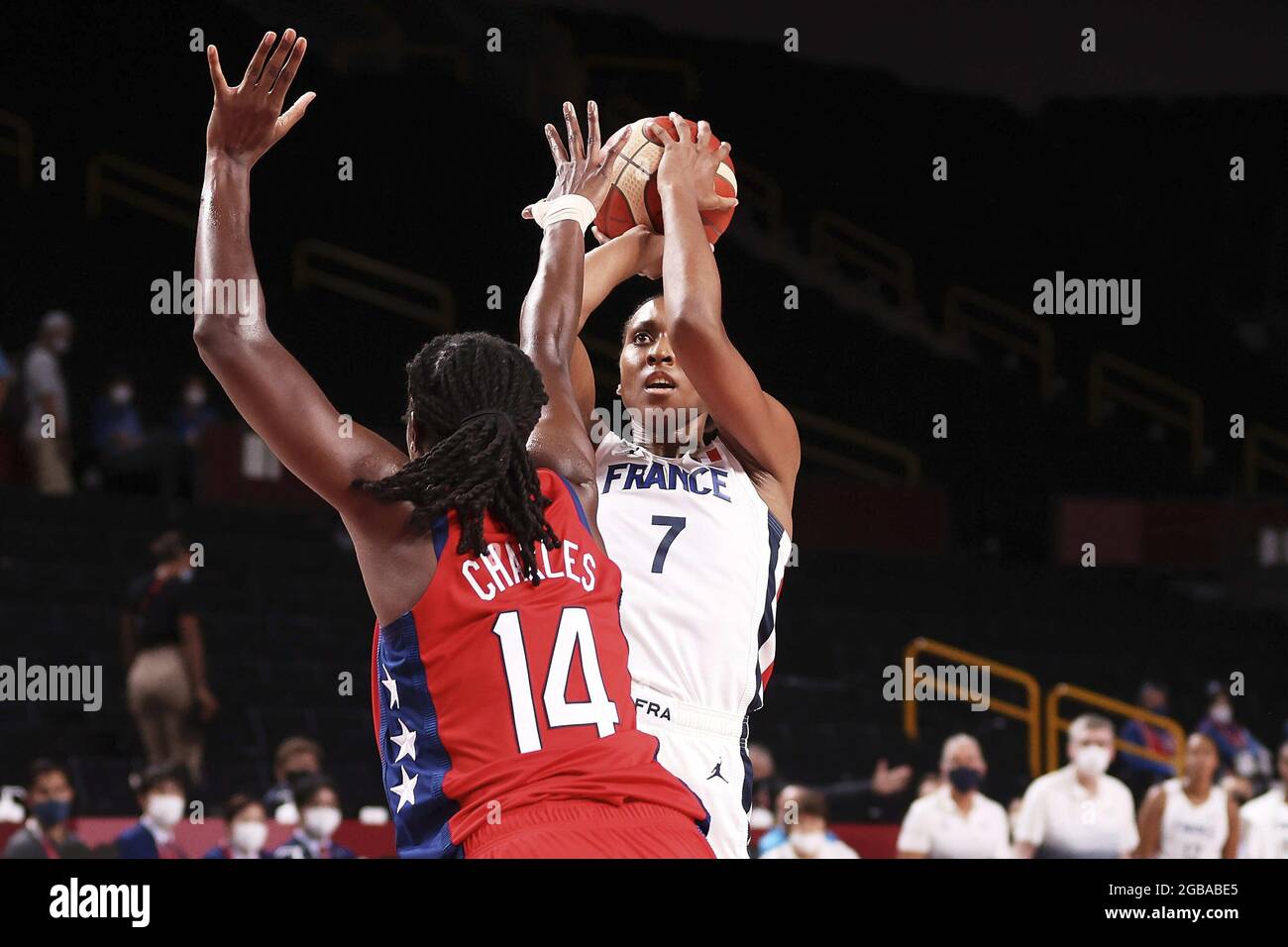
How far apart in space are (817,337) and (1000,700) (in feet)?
16.0

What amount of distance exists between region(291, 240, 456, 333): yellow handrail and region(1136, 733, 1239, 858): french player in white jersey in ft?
22.3

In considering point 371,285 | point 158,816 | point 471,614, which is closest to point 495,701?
point 471,614

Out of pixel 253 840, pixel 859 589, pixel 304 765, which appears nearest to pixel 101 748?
pixel 304 765

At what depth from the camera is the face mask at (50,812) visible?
7230mm

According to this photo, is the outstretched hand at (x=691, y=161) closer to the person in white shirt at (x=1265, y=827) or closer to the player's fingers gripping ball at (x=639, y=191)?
the player's fingers gripping ball at (x=639, y=191)

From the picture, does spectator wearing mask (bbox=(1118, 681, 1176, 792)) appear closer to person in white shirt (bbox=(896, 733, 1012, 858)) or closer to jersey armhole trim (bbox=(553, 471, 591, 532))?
person in white shirt (bbox=(896, 733, 1012, 858))

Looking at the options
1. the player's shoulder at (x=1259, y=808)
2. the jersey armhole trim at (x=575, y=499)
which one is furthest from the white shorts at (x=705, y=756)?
the player's shoulder at (x=1259, y=808)

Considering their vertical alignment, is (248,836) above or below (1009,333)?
below

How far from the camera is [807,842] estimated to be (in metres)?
7.62

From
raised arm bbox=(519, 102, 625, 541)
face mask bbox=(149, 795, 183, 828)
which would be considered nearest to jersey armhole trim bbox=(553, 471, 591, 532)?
raised arm bbox=(519, 102, 625, 541)

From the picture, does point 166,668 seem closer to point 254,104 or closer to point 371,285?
point 371,285

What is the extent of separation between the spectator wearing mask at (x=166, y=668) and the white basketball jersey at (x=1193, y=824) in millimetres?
4867

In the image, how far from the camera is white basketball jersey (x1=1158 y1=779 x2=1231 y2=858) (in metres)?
8.16
